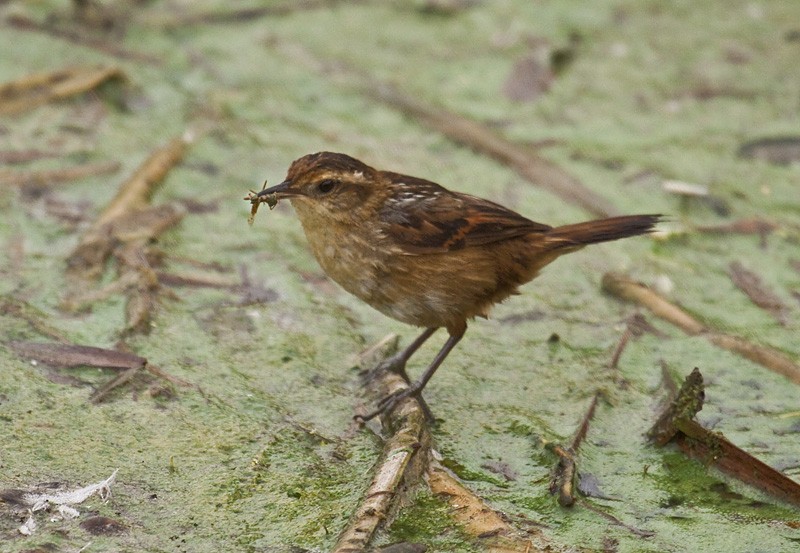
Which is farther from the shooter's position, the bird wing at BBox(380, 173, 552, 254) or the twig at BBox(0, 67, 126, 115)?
the twig at BBox(0, 67, 126, 115)

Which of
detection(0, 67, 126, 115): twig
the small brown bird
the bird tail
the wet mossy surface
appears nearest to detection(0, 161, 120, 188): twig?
the wet mossy surface

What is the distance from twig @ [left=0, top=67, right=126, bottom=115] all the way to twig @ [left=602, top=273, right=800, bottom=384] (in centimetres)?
367

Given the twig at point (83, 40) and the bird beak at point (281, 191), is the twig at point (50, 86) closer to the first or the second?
the twig at point (83, 40)

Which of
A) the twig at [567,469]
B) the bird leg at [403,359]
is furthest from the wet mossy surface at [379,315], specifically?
the bird leg at [403,359]

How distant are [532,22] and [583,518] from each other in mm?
5846

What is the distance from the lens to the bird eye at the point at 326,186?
16.7 ft

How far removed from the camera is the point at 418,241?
5016 mm

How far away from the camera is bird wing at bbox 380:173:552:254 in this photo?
16.5ft

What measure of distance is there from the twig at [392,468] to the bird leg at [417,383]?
3 cm

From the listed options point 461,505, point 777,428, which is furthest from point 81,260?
point 777,428

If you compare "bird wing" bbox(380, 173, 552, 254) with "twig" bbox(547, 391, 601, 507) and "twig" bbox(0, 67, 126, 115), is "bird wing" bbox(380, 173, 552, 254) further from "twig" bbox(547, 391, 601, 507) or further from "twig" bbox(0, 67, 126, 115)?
"twig" bbox(0, 67, 126, 115)

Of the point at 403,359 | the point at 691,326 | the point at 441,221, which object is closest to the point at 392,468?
the point at 403,359

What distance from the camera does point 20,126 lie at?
7.07 meters

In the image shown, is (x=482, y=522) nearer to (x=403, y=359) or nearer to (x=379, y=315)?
(x=403, y=359)
